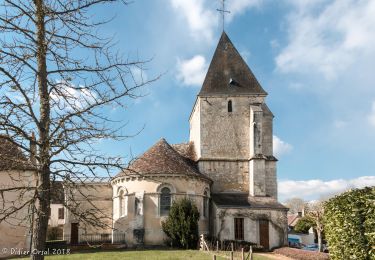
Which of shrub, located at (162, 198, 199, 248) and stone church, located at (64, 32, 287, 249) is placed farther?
stone church, located at (64, 32, 287, 249)

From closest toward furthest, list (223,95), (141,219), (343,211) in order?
(343,211) < (141,219) < (223,95)

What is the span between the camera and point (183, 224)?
1023 inches

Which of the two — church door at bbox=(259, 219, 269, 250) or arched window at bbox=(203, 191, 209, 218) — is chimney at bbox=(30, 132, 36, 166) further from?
church door at bbox=(259, 219, 269, 250)

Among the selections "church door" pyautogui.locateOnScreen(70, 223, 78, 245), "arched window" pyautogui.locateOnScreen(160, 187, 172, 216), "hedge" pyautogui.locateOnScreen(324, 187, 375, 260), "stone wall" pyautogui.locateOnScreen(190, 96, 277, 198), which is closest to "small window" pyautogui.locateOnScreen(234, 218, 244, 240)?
"stone wall" pyautogui.locateOnScreen(190, 96, 277, 198)

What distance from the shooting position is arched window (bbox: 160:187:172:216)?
27984 millimetres

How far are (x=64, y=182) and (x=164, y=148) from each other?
23.6 meters

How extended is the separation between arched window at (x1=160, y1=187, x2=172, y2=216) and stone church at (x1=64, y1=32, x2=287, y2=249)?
2.6 inches

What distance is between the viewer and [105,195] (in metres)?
32.4

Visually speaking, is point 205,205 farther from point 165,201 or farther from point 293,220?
point 293,220

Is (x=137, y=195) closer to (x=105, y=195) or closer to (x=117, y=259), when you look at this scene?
(x=105, y=195)

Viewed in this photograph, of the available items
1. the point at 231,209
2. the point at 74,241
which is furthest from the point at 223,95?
the point at 74,241

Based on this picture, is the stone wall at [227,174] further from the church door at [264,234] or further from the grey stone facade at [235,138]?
the church door at [264,234]

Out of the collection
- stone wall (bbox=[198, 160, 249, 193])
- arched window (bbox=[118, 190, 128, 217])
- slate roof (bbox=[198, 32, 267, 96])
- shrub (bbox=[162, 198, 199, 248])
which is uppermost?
slate roof (bbox=[198, 32, 267, 96])

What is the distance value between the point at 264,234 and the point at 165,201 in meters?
7.34
